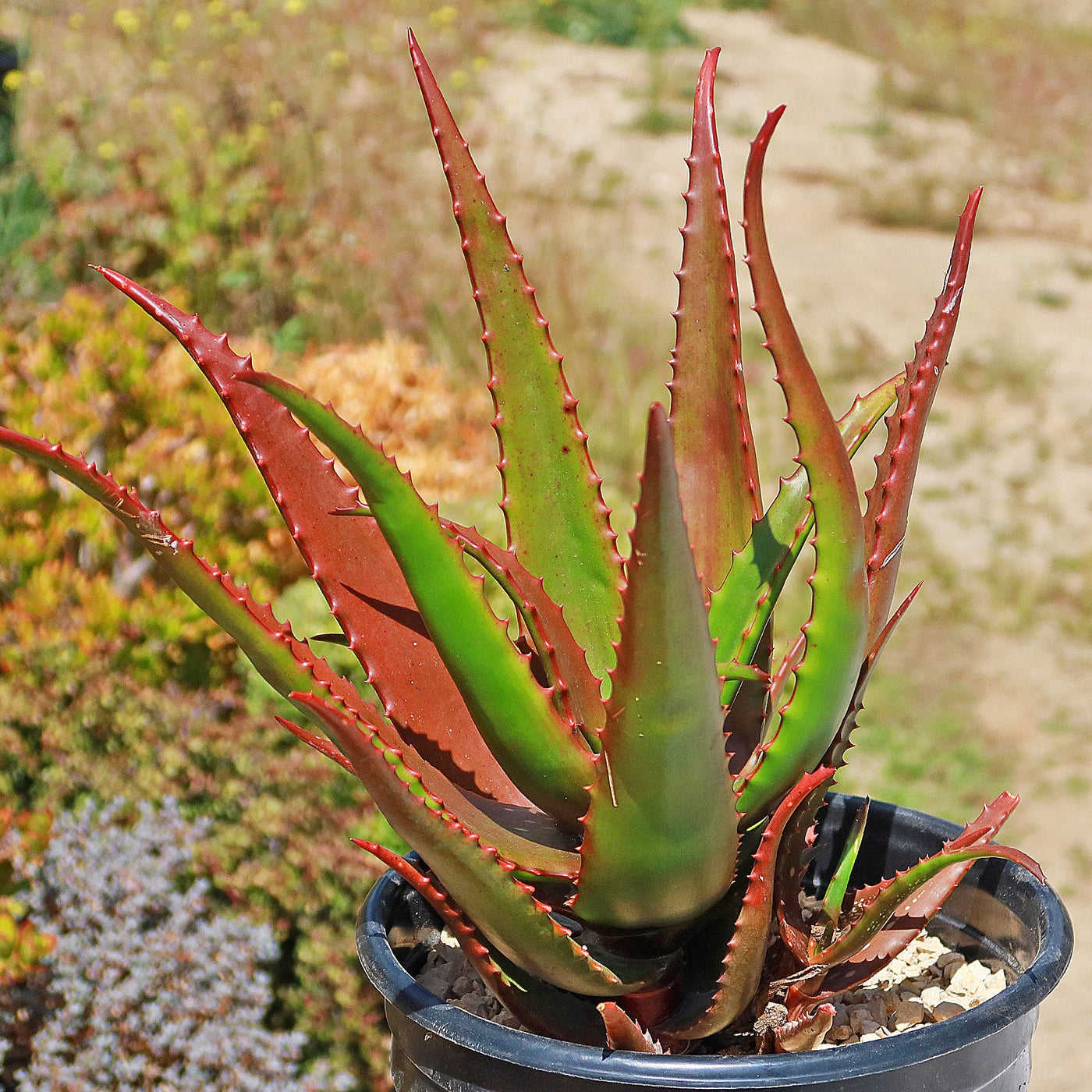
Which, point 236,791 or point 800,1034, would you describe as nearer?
point 800,1034

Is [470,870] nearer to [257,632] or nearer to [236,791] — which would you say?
[257,632]

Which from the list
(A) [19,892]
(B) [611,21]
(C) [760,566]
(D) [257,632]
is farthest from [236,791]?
(B) [611,21]

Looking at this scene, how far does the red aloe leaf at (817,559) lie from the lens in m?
0.88

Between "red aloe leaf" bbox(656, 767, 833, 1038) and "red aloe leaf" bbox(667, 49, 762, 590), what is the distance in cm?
24

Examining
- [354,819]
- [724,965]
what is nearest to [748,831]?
[724,965]

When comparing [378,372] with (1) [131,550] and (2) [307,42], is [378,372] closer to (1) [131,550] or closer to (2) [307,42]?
(1) [131,550]

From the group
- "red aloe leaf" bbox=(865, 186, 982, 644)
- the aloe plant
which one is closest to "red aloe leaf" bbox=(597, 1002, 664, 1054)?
the aloe plant

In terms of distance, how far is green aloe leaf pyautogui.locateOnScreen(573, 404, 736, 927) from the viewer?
791mm

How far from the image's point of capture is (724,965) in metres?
1.00

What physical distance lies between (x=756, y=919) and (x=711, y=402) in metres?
0.48

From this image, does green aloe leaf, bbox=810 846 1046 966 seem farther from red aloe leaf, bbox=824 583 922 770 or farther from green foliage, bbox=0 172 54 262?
green foliage, bbox=0 172 54 262

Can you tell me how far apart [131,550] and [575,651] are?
2.24 meters

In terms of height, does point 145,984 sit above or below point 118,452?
below

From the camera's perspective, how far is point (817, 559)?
939 millimetres
